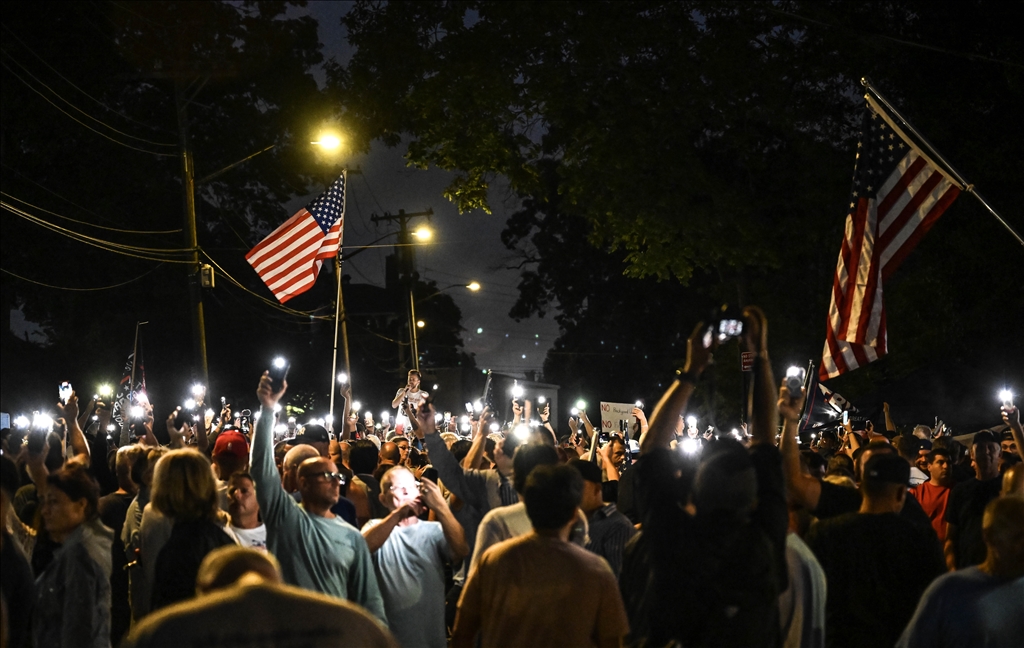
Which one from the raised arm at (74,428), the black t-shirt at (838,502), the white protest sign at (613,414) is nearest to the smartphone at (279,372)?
the black t-shirt at (838,502)

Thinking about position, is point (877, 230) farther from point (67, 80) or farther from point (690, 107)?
point (67, 80)

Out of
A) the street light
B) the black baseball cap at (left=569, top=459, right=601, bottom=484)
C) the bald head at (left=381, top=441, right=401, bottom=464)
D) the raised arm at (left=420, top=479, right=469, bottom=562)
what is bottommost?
the raised arm at (left=420, top=479, right=469, bottom=562)

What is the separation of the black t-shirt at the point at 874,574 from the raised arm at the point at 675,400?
1671mm

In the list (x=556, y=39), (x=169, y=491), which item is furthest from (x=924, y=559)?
(x=556, y=39)

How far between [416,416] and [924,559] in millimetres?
3207

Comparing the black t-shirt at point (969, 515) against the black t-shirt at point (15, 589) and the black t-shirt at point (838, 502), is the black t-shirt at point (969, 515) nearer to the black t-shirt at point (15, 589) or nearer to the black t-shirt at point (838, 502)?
the black t-shirt at point (838, 502)

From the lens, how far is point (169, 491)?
5352 mm

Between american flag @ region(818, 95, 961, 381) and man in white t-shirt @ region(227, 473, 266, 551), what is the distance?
653cm

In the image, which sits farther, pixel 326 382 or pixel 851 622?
pixel 326 382

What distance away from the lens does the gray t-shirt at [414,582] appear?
600 cm

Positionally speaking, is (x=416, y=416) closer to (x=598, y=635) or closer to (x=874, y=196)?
(x=598, y=635)

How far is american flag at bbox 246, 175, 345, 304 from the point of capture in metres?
17.0

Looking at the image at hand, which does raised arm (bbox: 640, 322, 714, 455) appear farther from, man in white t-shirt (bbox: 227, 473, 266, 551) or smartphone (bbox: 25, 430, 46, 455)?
smartphone (bbox: 25, 430, 46, 455)

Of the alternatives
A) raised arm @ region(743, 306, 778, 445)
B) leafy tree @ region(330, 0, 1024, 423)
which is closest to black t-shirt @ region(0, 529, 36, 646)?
raised arm @ region(743, 306, 778, 445)
